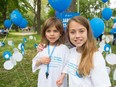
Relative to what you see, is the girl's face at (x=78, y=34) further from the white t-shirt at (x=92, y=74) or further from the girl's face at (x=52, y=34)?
the girl's face at (x=52, y=34)

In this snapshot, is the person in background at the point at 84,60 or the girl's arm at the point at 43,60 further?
the girl's arm at the point at 43,60

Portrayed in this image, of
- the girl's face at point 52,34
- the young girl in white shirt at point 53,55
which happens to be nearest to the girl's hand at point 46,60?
the young girl in white shirt at point 53,55

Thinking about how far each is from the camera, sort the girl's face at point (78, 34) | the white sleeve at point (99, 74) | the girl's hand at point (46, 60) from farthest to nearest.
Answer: the girl's hand at point (46, 60) < the girl's face at point (78, 34) < the white sleeve at point (99, 74)

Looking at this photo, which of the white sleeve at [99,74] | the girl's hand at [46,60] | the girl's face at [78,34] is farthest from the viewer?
the girl's hand at [46,60]

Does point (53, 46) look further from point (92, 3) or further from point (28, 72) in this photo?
point (92, 3)

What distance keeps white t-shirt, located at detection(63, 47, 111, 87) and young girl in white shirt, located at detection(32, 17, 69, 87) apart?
1.23 feet

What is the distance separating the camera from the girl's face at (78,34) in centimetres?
235

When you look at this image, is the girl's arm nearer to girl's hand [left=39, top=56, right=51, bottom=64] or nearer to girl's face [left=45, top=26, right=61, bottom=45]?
girl's hand [left=39, top=56, right=51, bottom=64]

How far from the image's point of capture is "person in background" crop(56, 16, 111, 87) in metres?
2.25

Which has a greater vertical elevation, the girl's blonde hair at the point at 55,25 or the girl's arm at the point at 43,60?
the girl's blonde hair at the point at 55,25

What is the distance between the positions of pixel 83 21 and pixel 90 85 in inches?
20.9

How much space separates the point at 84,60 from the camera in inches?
90.7

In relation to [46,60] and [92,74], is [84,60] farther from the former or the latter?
[46,60]

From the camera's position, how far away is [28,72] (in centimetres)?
680
